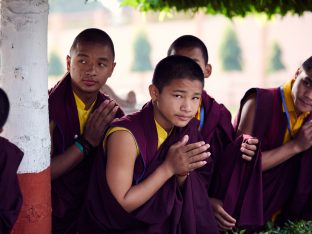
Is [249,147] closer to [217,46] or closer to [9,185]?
[9,185]

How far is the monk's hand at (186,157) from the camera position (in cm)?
346

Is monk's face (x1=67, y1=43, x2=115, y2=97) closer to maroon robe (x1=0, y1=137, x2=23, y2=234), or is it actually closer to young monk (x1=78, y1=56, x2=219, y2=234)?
young monk (x1=78, y1=56, x2=219, y2=234)

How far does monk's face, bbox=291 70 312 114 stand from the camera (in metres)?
4.26

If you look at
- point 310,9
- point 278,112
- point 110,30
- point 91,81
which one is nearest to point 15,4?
point 91,81

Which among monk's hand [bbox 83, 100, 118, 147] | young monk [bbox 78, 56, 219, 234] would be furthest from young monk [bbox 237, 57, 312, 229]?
monk's hand [bbox 83, 100, 118, 147]

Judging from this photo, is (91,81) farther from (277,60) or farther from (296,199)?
(277,60)

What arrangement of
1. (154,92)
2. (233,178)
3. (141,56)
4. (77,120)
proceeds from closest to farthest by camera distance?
1. (154,92)
2. (77,120)
3. (233,178)
4. (141,56)

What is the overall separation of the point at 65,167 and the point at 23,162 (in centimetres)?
51

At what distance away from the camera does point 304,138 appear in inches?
169

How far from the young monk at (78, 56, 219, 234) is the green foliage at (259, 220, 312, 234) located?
87 centimetres

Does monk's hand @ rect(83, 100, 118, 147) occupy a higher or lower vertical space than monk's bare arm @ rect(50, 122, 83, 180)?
higher

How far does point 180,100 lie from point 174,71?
0.18 meters

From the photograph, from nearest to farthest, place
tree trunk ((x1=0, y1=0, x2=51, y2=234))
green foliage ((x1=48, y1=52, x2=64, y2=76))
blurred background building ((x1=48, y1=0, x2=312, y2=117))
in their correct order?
1. tree trunk ((x1=0, y1=0, x2=51, y2=234))
2. blurred background building ((x1=48, y1=0, x2=312, y2=117))
3. green foliage ((x1=48, y1=52, x2=64, y2=76))

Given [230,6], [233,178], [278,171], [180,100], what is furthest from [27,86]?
[230,6]
